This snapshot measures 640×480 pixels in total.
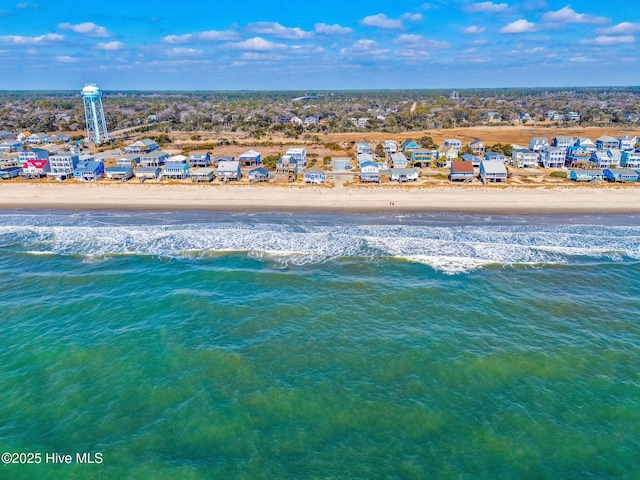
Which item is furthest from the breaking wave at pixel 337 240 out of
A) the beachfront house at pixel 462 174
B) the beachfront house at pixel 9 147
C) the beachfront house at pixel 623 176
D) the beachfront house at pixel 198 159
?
the beachfront house at pixel 9 147

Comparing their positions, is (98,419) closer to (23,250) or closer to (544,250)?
(23,250)

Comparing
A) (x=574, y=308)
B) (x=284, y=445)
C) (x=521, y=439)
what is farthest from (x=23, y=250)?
(x=574, y=308)

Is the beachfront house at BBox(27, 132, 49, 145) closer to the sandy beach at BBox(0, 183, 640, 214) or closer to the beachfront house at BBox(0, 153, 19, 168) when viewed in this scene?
the beachfront house at BBox(0, 153, 19, 168)

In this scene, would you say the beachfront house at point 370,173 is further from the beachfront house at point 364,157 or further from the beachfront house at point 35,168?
the beachfront house at point 35,168

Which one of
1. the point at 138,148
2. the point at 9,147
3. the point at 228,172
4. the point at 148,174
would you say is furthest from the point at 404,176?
the point at 9,147

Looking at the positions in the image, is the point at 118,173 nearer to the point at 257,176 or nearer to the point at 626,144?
the point at 257,176

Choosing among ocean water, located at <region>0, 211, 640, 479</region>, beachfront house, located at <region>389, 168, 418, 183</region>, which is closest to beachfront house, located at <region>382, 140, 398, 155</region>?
beachfront house, located at <region>389, 168, 418, 183</region>
